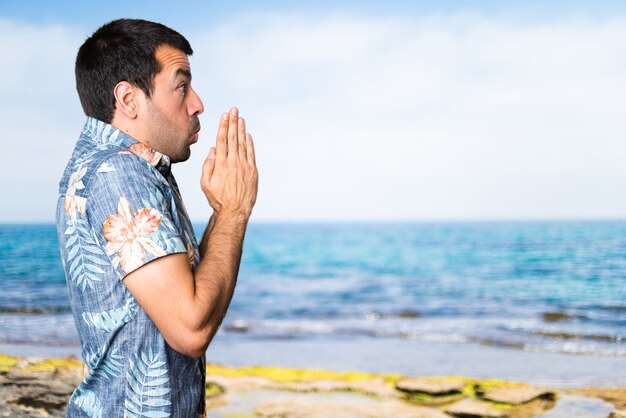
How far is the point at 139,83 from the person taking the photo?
175 cm

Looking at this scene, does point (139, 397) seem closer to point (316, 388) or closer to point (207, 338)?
point (207, 338)

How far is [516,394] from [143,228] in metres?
6.05

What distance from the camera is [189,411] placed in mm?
1718

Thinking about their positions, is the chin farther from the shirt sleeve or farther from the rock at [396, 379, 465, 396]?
the rock at [396, 379, 465, 396]

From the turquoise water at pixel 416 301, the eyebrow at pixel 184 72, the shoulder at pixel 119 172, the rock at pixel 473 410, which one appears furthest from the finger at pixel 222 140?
the turquoise water at pixel 416 301

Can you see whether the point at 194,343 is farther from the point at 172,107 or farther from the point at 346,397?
the point at 346,397

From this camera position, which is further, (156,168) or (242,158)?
(242,158)

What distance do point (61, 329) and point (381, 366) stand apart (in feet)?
22.2

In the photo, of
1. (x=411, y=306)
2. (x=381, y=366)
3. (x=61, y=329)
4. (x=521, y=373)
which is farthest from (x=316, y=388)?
(x=411, y=306)

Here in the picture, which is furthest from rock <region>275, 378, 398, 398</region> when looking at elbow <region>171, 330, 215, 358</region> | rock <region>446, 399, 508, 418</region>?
elbow <region>171, 330, 215, 358</region>

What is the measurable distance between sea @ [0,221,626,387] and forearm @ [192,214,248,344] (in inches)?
296

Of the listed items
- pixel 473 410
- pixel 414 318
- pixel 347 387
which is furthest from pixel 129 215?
pixel 414 318

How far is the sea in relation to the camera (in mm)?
9992

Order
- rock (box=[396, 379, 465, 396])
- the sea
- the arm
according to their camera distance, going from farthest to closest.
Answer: the sea < rock (box=[396, 379, 465, 396]) < the arm
